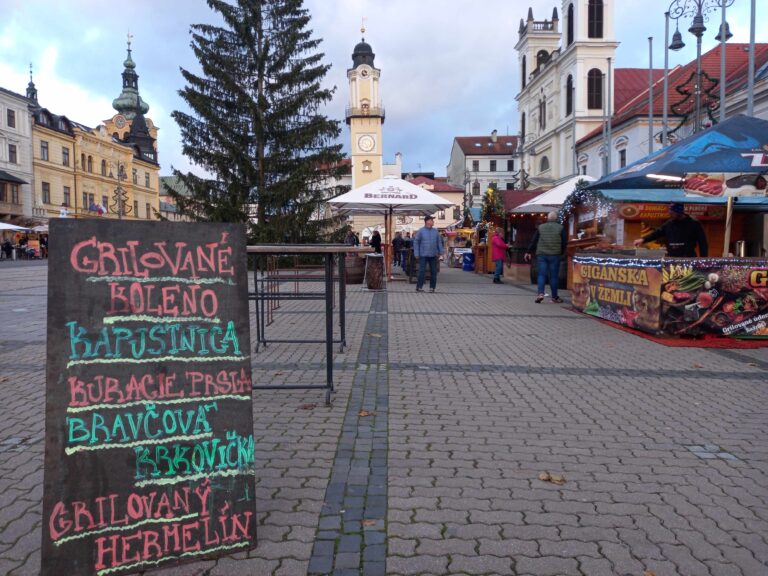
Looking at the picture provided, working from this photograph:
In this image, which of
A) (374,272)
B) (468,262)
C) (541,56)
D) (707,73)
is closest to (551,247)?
(374,272)

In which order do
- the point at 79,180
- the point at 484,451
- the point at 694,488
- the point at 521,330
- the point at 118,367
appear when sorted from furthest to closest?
the point at 79,180, the point at 521,330, the point at 484,451, the point at 694,488, the point at 118,367

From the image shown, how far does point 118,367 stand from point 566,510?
2.22 m

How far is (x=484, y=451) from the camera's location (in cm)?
405

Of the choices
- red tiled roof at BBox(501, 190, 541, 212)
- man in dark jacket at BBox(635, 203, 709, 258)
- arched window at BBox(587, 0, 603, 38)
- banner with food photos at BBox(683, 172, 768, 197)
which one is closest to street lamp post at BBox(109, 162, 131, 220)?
banner with food photos at BBox(683, 172, 768, 197)

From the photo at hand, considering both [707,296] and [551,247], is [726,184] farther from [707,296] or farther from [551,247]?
[551,247]

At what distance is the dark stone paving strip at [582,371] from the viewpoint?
20.6 feet

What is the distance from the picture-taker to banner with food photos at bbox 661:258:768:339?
8.17 meters

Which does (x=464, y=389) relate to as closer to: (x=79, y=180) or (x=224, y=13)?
(x=224, y=13)

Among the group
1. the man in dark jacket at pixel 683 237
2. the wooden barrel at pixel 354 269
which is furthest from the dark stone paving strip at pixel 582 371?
the wooden barrel at pixel 354 269

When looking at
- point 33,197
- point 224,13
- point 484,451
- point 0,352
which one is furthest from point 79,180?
point 484,451

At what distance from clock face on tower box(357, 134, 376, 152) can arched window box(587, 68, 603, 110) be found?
35321mm

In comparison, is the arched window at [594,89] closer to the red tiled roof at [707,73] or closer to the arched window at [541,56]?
the red tiled roof at [707,73]

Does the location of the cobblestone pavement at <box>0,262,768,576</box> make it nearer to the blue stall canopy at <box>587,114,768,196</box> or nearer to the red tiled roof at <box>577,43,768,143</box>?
the blue stall canopy at <box>587,114,768,196</box>

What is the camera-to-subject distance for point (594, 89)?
44.0 metres
